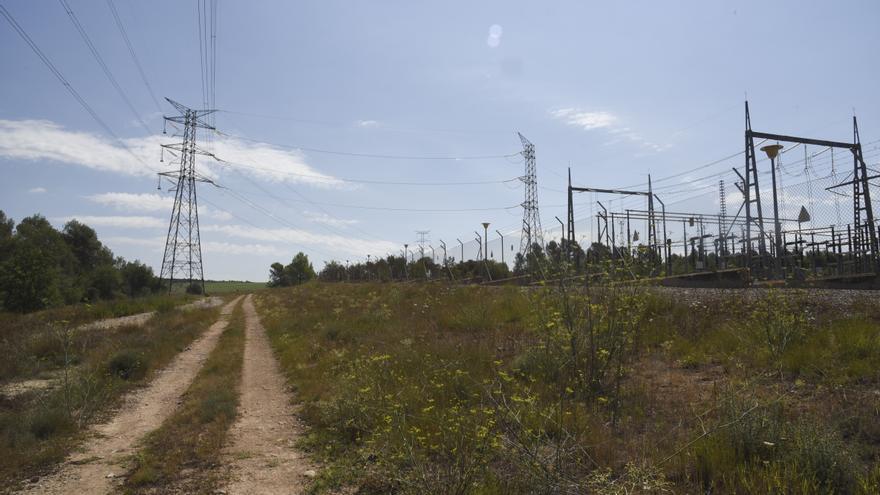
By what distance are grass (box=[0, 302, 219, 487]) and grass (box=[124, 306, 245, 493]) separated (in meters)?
1.06

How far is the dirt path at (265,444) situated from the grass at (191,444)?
0.60ft

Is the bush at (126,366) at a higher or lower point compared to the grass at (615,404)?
lower

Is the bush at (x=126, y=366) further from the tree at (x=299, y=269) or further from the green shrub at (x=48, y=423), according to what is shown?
the tree at (x=299, y=269)

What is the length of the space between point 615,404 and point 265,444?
416cm

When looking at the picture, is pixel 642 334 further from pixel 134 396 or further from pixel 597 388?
pixel 134 396

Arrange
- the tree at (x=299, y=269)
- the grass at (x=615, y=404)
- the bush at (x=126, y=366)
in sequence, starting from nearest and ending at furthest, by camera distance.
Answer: the grass at (x=615, y=404) → the bush at (x=126, y=366) → the tree at (x=299, y=269)

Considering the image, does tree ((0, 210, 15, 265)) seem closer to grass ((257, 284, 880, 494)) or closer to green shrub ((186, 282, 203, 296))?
green shrub ((186, 282, 203, 296))

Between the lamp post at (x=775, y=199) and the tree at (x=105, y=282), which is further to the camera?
the tree at (x=105, y=282)

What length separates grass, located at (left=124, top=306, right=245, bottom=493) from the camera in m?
4.99

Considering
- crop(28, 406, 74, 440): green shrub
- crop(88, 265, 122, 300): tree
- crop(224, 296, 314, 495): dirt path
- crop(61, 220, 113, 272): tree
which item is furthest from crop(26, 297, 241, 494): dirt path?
crop(61, 220, 113, 272): tree

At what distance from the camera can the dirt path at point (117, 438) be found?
5117 mm

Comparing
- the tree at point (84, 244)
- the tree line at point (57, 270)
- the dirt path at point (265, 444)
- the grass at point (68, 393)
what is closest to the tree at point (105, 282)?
the tree line at point (57, 270)

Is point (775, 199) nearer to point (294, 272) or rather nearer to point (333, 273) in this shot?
point (333, 273)

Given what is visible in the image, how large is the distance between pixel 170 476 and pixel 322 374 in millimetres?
4676
